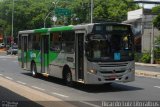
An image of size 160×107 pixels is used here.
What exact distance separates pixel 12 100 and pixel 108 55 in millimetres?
5380

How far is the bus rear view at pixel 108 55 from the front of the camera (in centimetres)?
1803

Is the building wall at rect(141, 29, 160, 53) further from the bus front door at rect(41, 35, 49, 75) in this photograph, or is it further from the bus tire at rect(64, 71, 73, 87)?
the bus tire at rect(64, 71, 73, 87)

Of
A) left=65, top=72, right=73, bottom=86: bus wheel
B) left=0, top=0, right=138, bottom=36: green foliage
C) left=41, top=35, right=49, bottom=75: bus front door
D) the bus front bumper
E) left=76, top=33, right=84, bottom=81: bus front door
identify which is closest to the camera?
the bus front bumper

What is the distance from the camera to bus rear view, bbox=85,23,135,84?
59.2ft

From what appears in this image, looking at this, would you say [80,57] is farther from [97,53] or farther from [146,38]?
[146,38]

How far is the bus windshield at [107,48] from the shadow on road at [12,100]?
3.64m

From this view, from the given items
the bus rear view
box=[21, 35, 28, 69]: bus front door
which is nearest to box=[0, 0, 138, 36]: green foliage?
box=[21, 35, 28, 69]: bus front door

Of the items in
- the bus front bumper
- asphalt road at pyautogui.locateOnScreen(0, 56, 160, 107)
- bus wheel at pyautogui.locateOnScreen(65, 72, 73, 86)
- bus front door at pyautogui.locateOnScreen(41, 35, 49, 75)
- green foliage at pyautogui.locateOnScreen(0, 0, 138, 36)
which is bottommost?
asphalt road at pyautogui.locateOnScreen(0, 56, 160, 107)

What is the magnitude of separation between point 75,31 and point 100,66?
2254 millimetres

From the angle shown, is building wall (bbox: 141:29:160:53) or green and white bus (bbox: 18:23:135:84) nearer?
green and white bus (bbox: 18:23:135:84)

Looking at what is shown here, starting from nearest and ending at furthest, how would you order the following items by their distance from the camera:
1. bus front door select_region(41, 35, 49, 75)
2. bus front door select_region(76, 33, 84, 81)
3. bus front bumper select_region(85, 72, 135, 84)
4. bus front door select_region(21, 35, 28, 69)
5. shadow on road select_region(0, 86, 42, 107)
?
shadow on road select_region(0, 86, 42, 107)
bus front bumper select_region(85, 72, 135, 84)
bus front door select_region(76, 33, 84, 81)
bus front door select_region(41, 35, 49, 75)
bus front door select_region(21, 35, 28, 69)

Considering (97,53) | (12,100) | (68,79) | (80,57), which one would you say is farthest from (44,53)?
(12,100)

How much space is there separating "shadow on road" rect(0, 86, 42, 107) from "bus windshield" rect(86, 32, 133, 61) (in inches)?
143

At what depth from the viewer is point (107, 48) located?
18.2 meters
